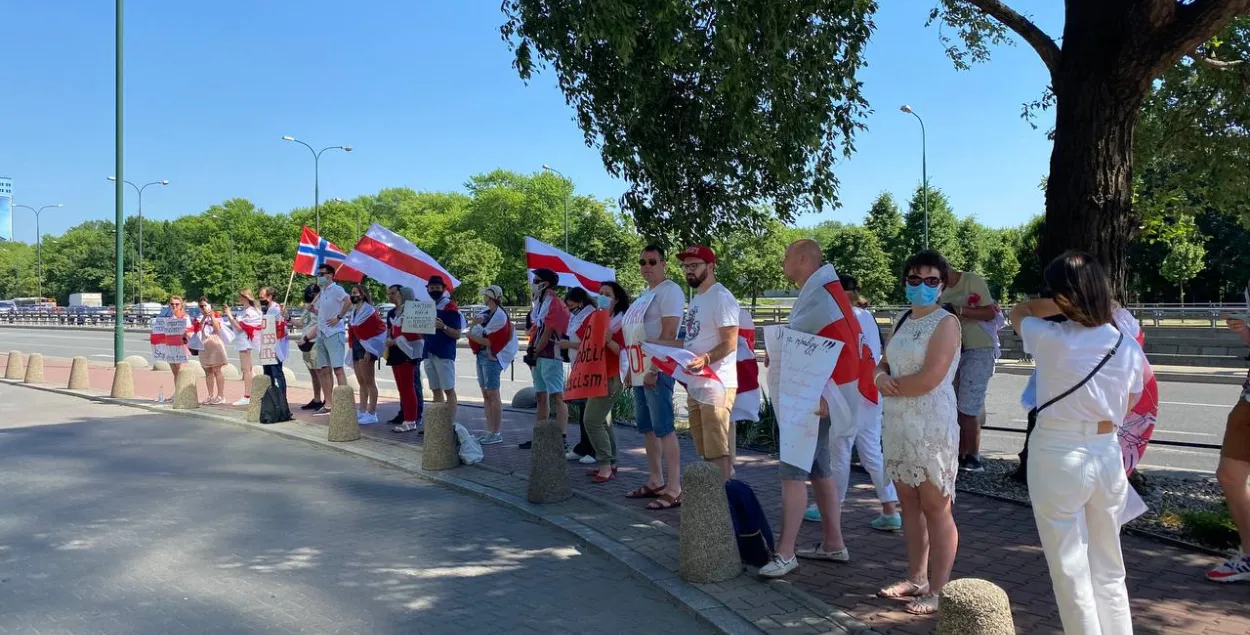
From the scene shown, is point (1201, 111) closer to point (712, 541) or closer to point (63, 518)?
point (712, 541)

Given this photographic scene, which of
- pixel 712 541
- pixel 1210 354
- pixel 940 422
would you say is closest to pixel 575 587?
pixel 712 541

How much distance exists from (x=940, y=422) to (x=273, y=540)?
451 centimetres

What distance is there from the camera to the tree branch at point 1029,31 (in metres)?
7.55

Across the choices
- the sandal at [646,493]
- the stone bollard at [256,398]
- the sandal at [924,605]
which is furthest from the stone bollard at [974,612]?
the stone bollard at [256,398]

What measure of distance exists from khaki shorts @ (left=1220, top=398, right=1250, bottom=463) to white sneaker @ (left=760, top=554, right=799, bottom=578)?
2485 millimetres

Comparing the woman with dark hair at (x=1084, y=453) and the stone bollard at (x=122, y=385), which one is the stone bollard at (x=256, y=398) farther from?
the woman with dark hair at (x=1084, y=453)

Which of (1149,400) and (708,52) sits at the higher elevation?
(708,52)

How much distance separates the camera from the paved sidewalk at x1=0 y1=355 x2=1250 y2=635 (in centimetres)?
430

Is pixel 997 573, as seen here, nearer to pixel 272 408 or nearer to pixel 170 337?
pixel 272 408

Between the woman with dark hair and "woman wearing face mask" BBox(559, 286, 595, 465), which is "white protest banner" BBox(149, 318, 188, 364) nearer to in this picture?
"woman wearing face mask" BBox(559, 286, 595, 465)

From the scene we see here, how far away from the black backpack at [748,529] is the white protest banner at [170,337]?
1143 centimetres

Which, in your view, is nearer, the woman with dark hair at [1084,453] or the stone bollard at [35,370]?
the woman with dark hair at [1084,453]

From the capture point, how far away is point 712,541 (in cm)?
496

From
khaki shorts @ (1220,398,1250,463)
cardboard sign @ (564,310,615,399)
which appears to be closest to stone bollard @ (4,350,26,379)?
cardboard sign @ (564,310,615,399)
